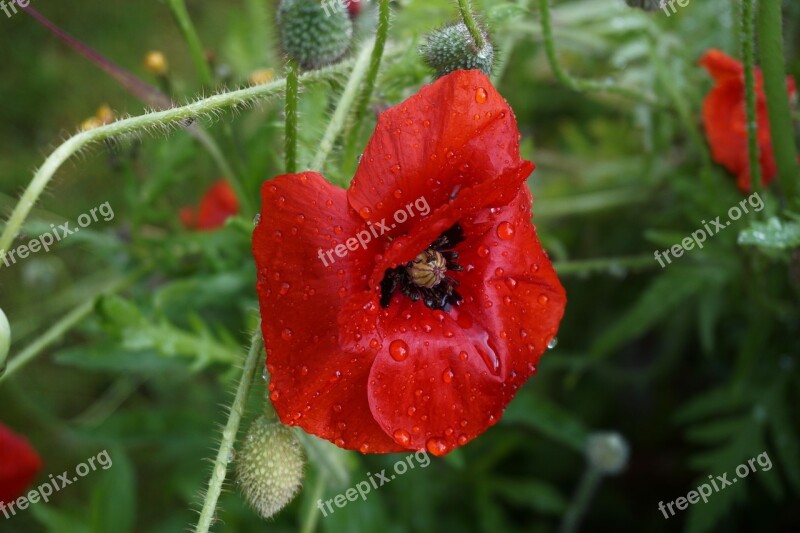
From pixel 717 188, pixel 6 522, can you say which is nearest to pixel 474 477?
pixel 717 188

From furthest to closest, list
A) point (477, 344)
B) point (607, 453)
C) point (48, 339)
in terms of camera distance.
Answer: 1. point (607, 453)
2. point (48, 339)
3. point (477, 344)

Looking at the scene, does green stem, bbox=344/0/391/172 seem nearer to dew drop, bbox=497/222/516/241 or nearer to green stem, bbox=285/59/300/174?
green stem, bbox=285/59/300/174

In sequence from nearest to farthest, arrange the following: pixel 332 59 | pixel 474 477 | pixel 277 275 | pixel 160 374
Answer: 1. pixel 277 275
2. pixel 332 59
3. pixel 474 477
4. pixel 160 374

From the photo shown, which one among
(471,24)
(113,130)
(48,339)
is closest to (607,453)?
(471,24)

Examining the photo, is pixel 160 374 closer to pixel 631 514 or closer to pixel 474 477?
pixel 474 477

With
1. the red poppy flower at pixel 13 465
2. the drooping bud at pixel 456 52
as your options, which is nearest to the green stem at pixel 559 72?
the drooping bud at pixel 456 52

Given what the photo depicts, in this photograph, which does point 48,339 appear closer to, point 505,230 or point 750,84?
point 505,230
